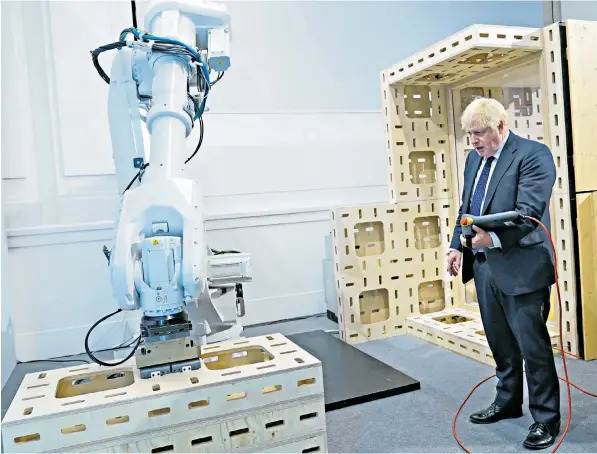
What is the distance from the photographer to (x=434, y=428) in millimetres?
2314

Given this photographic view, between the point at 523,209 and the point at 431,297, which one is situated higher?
the point at 523,209

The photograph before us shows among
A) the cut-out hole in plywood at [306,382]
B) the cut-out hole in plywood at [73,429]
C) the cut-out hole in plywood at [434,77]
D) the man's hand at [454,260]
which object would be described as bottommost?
the cut-out hole in plywood at [73,429]

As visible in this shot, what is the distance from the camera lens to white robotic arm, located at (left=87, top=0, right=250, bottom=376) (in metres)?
1.69

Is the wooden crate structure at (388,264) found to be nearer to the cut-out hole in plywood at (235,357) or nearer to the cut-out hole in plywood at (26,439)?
the cut-out hole in plywood at (235,357)

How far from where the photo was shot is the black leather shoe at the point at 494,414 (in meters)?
2.32

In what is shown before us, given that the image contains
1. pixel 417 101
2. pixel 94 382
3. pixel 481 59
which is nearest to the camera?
pixel 94 382

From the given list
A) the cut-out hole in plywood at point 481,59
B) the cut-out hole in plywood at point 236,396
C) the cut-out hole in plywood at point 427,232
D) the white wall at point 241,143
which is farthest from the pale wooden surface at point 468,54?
the cut-out hole in plywood at point 236,396

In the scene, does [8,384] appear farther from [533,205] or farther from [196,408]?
[533,205]

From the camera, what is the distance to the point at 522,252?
2088mm

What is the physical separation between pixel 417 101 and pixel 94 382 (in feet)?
10.0

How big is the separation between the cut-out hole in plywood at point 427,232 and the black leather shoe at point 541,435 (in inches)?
80.7

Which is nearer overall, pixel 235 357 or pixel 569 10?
pixel 235 357

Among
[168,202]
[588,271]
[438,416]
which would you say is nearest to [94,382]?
[168,202]

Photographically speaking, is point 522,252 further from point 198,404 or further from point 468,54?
point 468,54
